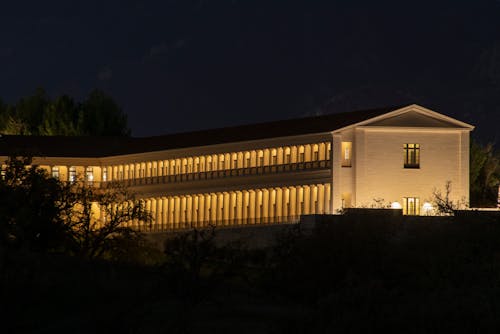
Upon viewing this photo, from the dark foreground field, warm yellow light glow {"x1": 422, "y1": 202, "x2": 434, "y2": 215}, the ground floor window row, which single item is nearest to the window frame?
warm yellow light glow {"x1": 422, "y1": 202, "x2": 434, "y2": 215}

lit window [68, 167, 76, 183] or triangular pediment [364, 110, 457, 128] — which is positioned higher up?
triangular pediment [364, 110, 457, 128]

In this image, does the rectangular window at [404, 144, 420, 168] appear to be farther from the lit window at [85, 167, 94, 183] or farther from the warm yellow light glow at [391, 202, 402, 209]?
the lit window at [85, 167, 94, 183]

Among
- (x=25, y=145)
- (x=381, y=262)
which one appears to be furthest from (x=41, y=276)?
(x=25, y=145)

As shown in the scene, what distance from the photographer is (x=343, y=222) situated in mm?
106438

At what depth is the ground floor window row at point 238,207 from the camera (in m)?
124

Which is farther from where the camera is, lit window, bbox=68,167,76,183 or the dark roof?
lit window, bbox=68,167,76,183

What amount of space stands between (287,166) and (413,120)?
10453mm

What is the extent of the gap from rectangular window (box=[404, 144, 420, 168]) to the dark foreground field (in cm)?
1041

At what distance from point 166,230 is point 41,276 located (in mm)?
50084

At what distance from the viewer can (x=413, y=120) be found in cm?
12262

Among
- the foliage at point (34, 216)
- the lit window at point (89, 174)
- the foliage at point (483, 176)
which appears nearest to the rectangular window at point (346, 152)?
the foliage at point (34, 216)

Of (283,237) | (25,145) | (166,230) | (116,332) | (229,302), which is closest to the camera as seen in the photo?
(116,332)

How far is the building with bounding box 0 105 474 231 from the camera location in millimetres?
121500

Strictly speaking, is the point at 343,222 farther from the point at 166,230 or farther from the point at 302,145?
the point at 166,230
